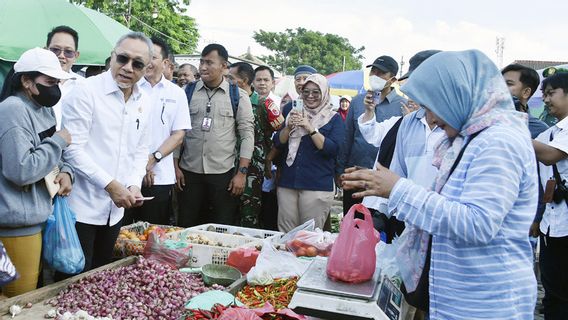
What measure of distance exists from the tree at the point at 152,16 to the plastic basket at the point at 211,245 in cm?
1781

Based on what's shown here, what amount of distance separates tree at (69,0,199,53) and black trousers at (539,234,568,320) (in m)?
19.5

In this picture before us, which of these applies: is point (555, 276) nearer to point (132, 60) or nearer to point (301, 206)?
point (301, 206)

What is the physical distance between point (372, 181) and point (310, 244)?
6.98 feet

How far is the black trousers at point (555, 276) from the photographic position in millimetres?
3850

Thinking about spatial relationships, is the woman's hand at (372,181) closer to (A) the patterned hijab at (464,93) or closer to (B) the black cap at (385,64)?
(A) the patterned hijab at (464,93)

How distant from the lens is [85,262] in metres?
3.45

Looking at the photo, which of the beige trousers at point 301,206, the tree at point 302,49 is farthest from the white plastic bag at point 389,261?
the tree at point 302,49

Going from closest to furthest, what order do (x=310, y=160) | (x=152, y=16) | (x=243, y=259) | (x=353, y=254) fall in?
1. (x=353, y=254)
2. (x=243, y=259)
3. (x=310, y=160)
4. (x=152, y=16)

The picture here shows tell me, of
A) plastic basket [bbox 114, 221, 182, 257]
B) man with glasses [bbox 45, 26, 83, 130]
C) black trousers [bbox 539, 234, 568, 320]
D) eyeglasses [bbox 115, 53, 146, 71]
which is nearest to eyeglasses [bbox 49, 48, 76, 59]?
man with glasses [bbox 45, 26, 83, 130]

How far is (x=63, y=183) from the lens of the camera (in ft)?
10.3

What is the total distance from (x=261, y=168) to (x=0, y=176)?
3.29 metres

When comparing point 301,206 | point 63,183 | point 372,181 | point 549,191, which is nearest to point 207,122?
point 301,206

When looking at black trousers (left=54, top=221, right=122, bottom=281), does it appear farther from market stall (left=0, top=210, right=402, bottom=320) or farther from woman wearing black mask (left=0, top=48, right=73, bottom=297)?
woman wearing black mask (left=0, top=48, right=73, bottom=297)

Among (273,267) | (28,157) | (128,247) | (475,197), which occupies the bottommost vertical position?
(128,247)
